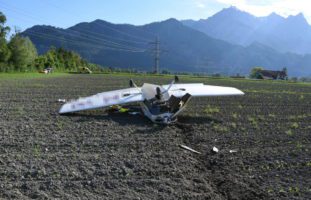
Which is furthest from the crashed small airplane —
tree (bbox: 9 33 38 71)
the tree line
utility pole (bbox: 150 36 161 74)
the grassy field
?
utility pole (bbox: 150 36 161 74)

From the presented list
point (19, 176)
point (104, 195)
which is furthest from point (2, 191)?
point (104, 195)

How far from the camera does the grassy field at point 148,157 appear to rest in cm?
711

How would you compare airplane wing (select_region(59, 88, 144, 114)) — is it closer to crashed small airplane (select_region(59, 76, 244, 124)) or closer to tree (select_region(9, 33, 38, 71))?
crashed small airplane (select_region(59, 76, 244, 124))

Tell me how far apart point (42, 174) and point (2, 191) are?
994mm

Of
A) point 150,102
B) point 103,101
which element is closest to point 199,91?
point 150,102

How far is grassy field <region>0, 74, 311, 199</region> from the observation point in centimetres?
711

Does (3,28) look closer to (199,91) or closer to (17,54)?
(17,54)

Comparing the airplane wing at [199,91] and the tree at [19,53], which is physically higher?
the tree at [19,53]

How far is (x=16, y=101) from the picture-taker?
1855 cm

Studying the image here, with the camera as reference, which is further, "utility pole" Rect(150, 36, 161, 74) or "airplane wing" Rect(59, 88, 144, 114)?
"utility pole" Rect(150, 36, 161, 74)

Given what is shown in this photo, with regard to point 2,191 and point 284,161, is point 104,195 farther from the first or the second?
point 284,161

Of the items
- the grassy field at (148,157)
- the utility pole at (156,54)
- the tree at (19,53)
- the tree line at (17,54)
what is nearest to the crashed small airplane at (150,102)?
the grassy field at (148,157)

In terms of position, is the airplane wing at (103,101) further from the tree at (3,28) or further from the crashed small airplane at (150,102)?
the tree at (3,28)

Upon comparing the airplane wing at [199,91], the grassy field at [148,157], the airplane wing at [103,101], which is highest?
the airplane wing at [199,91]
